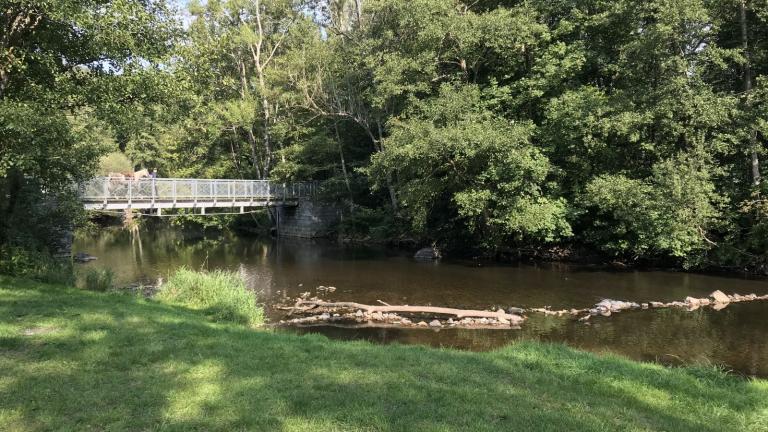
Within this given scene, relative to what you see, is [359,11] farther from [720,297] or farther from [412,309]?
[720,297]

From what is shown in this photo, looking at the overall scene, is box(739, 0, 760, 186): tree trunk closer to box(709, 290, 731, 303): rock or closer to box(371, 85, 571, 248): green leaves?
box(709, 290, 731, 303): rock

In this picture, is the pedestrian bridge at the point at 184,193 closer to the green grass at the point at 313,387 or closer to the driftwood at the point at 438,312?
the driftwood at the point at 438,312

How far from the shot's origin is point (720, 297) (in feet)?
48.8

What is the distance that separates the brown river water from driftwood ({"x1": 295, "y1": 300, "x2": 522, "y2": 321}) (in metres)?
0.80

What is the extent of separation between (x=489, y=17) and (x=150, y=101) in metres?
15.7

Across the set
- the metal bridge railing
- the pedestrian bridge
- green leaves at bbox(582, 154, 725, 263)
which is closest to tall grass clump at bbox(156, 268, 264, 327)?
the pedestrian bridge

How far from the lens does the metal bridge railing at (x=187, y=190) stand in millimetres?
23312

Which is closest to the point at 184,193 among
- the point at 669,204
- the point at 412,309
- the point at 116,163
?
the point at 412,309

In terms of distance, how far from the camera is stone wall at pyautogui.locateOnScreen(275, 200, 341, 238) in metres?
38.2

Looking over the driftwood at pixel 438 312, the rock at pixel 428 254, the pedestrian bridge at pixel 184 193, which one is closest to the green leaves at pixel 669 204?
the driftwood at pixel 438 312

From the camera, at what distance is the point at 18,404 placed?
14.8ft

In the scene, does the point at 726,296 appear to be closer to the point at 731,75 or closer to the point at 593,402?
the point at 731,75

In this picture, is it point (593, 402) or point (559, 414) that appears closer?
point (559, 414)

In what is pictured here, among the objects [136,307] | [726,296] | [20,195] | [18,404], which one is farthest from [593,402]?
[20,195]
